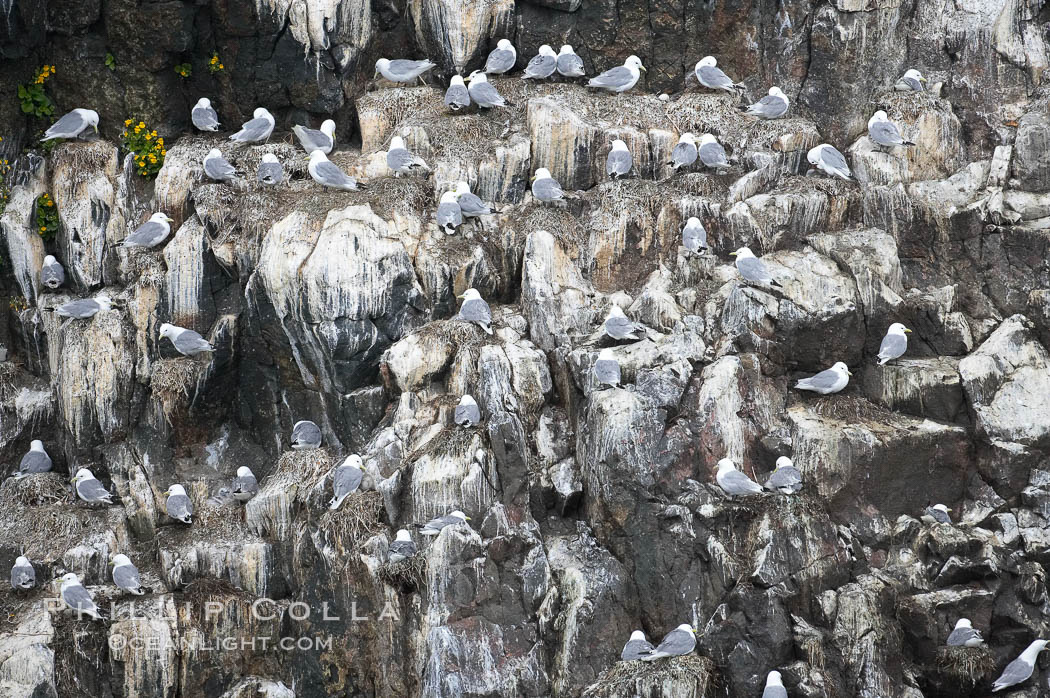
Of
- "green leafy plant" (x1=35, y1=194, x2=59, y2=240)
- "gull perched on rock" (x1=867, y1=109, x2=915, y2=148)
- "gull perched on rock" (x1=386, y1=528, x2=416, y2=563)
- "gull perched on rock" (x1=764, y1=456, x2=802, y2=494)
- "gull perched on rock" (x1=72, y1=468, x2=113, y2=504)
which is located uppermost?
"gull perched on rock" (x1=867, y1=109, x2=915, y2=148)

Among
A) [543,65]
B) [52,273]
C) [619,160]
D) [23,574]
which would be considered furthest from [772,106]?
[23,574]

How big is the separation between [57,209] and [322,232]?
14.5ft

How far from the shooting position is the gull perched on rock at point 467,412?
53.5 ft

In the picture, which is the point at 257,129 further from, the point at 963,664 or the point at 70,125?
the point at 963,664

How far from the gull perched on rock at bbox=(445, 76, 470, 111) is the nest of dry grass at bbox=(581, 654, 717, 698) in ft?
26.7

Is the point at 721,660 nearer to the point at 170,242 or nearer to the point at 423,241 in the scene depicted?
the point at 423,241

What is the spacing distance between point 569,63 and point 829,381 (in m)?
6.23

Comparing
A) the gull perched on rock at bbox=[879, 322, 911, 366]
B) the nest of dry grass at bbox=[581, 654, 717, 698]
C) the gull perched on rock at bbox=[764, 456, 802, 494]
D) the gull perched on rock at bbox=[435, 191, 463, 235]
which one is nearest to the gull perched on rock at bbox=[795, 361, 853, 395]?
the gull perched on rock at bbox=[879, 322, 911, 366]

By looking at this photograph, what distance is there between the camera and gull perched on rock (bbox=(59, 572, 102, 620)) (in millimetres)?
16469

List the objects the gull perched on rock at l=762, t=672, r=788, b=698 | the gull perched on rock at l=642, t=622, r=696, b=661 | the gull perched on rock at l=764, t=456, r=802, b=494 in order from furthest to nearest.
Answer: the gull perched on rock at l=764, t=456, r=802, b=494 < the gull perched on rock at l=642, t=622, r=696, b=661 < the gull perched on rock at l=762, t=672, r=788, b=698

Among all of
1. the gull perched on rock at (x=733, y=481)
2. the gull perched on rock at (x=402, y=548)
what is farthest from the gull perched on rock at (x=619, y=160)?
the gull perched on rock at (x=402, y=548)

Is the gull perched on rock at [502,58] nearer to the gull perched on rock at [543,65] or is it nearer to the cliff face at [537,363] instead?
the gull perched on rock at [543,65]

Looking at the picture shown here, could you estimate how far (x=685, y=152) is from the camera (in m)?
18.3

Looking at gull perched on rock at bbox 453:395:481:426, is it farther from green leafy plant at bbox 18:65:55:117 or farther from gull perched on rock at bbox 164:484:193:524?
green leafy plant at bbox 18:65:55:117
